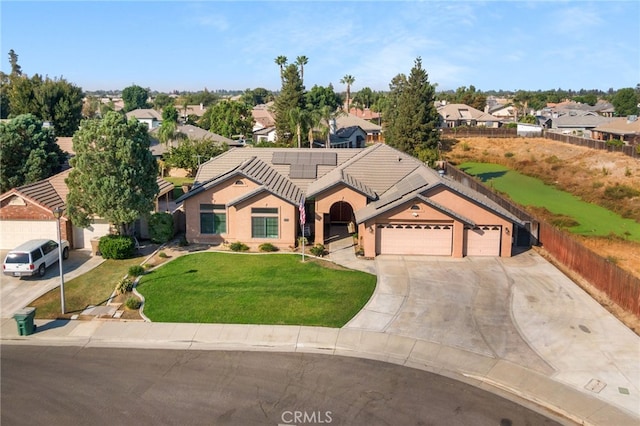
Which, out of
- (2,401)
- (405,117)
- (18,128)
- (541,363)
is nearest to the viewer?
(2,401)

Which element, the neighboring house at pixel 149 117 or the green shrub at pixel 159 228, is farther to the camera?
the neighboring house at pixel 149 117

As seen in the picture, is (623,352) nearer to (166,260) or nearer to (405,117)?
(166,260)

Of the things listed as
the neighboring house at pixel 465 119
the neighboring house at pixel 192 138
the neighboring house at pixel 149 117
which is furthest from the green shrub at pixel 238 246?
the neighboring house at pixel 149 117

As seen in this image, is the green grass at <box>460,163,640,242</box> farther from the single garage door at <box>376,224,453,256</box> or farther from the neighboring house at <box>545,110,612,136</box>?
the neighboring house at <box>545,110,612,136</box>

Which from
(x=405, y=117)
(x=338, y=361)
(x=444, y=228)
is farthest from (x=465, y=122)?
(x=338, y=361)

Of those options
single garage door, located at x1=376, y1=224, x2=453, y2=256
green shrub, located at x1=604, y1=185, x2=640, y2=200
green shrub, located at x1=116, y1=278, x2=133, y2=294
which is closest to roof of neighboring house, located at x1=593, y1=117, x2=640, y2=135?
green shrub, located at x1=604, y1=185, x2=640, y2=200

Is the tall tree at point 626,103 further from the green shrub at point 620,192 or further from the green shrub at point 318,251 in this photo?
the green shrub at point 318,251
